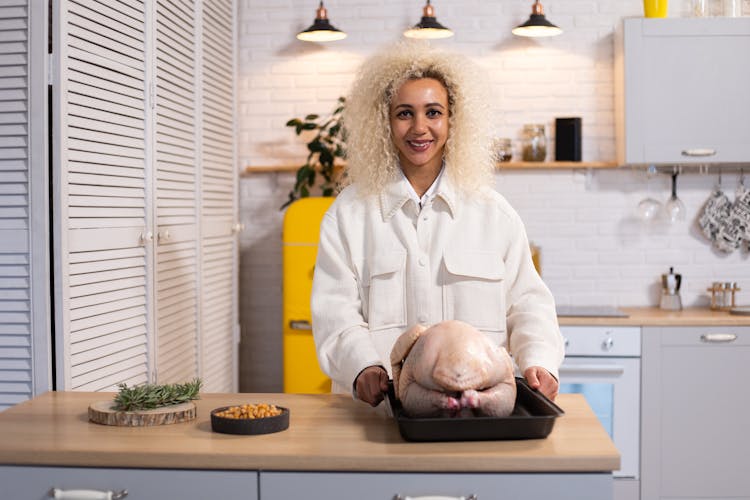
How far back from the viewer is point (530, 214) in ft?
16.7

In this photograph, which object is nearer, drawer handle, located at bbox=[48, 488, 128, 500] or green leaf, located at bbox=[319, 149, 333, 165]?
drawer handle, located at bbox=[48, 488, 128, 500]

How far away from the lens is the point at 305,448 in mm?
1805

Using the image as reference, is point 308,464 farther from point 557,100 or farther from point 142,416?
point 557,100

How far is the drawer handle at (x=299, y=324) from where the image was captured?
461 cm

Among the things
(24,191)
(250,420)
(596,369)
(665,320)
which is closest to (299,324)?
(596,369)

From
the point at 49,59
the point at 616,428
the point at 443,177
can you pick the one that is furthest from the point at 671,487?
the point at 49,59

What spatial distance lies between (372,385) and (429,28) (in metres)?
2.98

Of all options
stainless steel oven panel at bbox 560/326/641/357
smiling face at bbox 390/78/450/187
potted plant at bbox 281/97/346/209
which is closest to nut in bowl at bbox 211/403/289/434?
smiling face at bbox 390/78/450/187

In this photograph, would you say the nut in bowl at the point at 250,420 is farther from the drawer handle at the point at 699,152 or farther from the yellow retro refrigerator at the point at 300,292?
the drawer handle at the point at 699,152

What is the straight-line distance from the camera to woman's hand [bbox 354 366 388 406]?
2133 mm

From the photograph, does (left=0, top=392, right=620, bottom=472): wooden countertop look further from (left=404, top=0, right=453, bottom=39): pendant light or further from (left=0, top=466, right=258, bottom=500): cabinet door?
(left=404, top=0, right=453, bottom=39): pendant light

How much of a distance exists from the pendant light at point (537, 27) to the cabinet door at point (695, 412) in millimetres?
1627

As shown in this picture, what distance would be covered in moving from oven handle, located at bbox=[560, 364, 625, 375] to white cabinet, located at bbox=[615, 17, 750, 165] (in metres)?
1.09

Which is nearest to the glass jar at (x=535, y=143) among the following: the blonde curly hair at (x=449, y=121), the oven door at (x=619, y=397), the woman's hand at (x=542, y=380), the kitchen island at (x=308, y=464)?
the oven door at (x=619, y=397)
